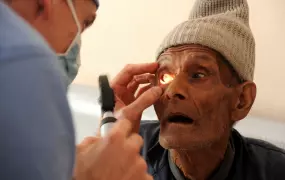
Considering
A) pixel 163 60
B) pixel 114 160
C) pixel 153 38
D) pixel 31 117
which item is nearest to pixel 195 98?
pixel 163 60

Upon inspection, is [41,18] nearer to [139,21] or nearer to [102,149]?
[102,149]

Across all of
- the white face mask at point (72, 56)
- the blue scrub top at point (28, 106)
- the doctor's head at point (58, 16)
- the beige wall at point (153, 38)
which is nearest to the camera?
the blue scrub top at point (28, 106)

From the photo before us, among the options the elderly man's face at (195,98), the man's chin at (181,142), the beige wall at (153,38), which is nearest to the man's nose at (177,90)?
the elderly man's face at (195,98)

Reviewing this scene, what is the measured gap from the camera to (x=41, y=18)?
2.16 feet

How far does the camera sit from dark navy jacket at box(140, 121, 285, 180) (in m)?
1.19

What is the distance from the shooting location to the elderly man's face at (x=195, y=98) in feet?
3.56

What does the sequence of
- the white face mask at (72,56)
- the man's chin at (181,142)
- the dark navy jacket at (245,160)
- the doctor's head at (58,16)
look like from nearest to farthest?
the doctor's head at (58,16), the white face mask at (72,56), the man's chin at (181,142), the dark navy jacket at (245,160)

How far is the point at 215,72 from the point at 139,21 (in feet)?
2.62

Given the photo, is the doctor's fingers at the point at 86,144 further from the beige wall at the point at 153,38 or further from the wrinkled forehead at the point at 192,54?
the beige wall at the point at 153,38

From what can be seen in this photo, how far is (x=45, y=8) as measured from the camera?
2.12ft

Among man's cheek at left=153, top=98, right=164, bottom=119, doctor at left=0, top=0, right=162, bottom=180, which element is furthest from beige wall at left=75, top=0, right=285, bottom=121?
doctor at left=0, top=0, right=162, bottom=180

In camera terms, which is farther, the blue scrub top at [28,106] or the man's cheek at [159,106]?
the man's cheek at [159,106]

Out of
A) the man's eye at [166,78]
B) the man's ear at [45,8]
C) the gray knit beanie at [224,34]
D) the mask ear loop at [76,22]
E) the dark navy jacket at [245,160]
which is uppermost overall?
the man's ear at [45,8]

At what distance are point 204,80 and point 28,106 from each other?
2.30ft
